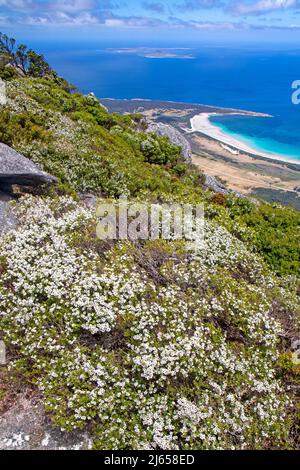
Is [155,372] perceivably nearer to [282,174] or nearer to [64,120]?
[64,120]

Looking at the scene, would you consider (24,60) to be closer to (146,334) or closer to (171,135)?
(171,135)

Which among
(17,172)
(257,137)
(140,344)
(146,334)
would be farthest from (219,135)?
A: (140,344)

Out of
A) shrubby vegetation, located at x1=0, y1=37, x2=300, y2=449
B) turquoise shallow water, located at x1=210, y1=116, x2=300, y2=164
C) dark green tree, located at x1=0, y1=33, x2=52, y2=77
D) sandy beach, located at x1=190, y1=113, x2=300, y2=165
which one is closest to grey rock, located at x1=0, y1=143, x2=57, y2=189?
shrubby vegetation, located at x1=0, y1=37, x2=300, y2=449

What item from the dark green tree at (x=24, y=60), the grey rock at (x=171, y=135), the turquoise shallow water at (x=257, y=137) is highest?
the dark green tree at (x=24, y=60)

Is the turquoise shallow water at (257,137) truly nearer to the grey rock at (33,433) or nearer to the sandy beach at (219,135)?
the sandy beach at (219,135)

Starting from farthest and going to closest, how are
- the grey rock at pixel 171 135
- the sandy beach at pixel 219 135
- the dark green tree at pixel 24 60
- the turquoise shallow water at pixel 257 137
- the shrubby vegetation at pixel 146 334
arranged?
the turquoise shallow water at pixel 257 137 → the sandy beach at pixel 219 135 → the dark green tree at pixel 24 60 → the grey rock at pixel 171 135 → the shrubby vegetation at pixel 146 334

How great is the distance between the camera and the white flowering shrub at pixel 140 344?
8102mm

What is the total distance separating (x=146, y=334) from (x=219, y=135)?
390 feet

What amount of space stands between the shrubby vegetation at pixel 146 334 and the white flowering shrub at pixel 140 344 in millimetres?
34

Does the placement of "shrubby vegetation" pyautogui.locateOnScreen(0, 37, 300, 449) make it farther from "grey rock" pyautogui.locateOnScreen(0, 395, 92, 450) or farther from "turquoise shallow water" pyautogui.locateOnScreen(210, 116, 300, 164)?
"turquoise shallow water" pyautogui.locateOnScreen(210, 116, 300, 164)

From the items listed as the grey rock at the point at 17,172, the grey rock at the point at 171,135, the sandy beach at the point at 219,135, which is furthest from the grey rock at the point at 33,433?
the sandy beach at the point at 219,135

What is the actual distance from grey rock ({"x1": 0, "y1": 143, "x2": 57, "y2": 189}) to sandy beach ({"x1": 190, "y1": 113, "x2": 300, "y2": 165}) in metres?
91.4

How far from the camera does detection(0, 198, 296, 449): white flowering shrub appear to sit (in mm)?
8102

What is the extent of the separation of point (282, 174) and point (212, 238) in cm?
7865
